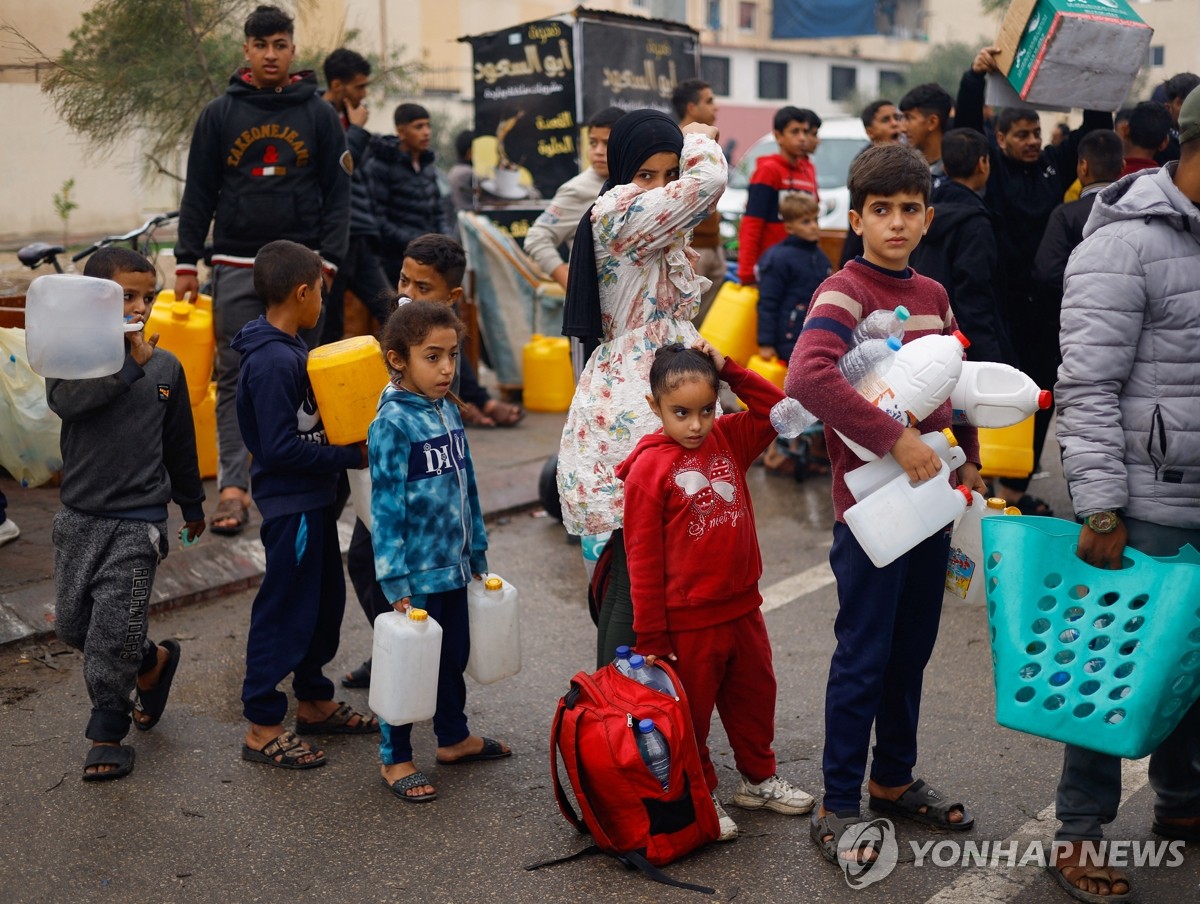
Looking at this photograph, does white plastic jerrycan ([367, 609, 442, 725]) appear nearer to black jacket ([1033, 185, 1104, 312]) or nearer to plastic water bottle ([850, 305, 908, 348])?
plastic water bottle ([850, 305, 908, 348])

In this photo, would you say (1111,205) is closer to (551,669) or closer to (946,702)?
(946,702)

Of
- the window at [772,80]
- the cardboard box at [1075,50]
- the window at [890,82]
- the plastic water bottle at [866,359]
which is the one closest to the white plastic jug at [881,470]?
the plastic water bottle at [866,359]

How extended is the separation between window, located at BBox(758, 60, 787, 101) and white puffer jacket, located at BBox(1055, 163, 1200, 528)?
43.4 m

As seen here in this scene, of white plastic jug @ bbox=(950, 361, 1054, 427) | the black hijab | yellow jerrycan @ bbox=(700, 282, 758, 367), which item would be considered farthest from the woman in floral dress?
yellow jerrycan @ bbox=(700, 282, 758, 367)

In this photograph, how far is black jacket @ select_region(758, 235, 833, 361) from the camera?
7.64 metres

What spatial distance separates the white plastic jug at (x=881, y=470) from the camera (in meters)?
3.27

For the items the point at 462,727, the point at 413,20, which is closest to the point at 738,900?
the point at 462,727

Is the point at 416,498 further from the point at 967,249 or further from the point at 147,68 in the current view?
the point at 147,68

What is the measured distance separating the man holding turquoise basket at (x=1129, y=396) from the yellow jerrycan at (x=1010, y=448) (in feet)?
9.45

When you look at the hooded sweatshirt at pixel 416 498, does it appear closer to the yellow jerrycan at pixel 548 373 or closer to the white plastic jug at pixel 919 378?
the white plastic jug at pixel 919 378

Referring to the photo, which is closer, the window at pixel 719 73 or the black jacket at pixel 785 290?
the black jacket at pixel 785 290

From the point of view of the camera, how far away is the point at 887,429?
125 inches

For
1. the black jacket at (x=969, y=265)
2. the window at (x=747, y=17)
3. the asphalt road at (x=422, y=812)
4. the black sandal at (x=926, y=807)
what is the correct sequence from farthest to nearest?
the window at (x=747, y=17)
the black jacket at (x=969, y=265)
the black sandal at (x=926, y=807)
the asphalt road at (x=422, y=812)


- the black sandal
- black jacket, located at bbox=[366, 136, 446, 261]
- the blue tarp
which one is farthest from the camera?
the blue tarp
